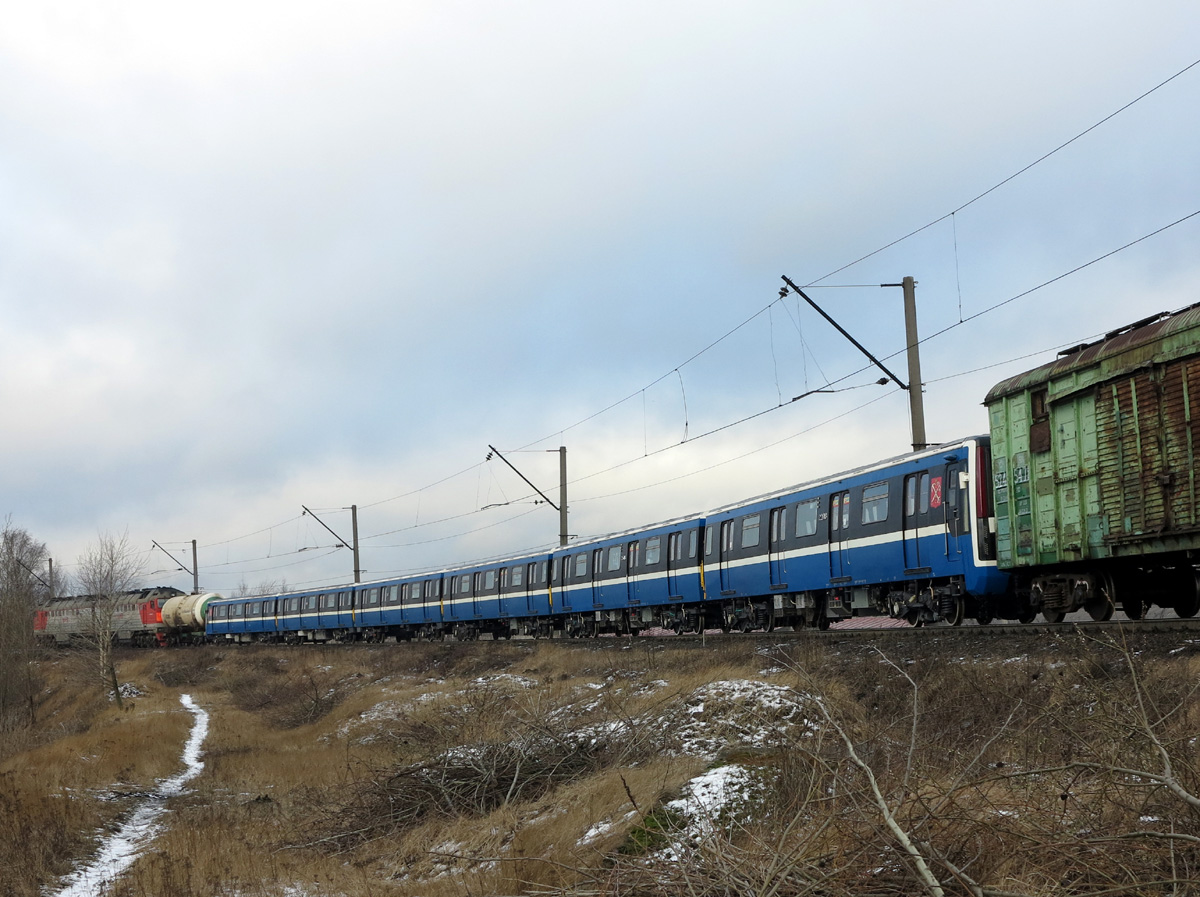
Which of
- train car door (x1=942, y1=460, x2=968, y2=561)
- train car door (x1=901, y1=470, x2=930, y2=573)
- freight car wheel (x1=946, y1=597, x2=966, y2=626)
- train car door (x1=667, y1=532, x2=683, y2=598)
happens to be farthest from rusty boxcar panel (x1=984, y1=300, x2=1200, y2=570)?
train car door (x1=667, y1=532, x2=683, y2=598)

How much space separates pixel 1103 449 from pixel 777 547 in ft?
35.9

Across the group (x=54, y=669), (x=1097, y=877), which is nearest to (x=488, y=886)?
(x=1097, y=877)

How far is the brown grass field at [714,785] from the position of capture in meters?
5.43

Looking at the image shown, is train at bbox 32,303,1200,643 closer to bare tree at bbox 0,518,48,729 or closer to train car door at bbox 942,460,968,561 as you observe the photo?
train car door at bbox 942,460,968,561

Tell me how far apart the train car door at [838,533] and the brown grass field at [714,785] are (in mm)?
2767

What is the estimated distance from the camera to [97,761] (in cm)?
2489

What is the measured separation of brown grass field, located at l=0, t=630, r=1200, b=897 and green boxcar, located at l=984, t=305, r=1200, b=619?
153cm

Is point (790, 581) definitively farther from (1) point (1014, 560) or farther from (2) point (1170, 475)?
(2) point (1170, 475)

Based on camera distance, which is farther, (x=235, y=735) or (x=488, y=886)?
(x=235, y=735)

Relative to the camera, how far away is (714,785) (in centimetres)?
939

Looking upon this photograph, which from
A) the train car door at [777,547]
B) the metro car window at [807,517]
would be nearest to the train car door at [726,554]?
the train car door at [777,547]

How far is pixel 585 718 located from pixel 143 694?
34.8 m

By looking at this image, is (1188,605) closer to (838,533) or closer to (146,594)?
(838,533)

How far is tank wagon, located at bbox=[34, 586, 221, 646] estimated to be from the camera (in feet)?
239
